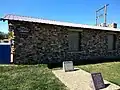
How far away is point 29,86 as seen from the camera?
5.84 metres

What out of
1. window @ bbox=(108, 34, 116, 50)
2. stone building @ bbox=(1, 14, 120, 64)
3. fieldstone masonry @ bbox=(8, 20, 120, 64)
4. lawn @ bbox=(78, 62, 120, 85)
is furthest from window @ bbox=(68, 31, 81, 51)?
window @ bbox=(108, 34, 116, 50)

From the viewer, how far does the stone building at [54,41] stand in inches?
385

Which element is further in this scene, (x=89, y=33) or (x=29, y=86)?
(x=89, y=33)

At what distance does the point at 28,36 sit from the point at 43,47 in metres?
1.23

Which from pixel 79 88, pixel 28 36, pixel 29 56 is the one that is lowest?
pixel 79 88

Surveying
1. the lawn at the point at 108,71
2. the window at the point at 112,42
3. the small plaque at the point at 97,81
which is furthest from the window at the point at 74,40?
the small plaque at the point at 97,81

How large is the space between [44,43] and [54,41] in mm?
761

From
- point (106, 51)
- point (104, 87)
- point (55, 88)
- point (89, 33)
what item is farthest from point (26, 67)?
point (106, 51)

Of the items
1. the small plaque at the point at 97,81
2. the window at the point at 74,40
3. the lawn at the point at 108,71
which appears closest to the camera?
the small plaque at the point at 97,81

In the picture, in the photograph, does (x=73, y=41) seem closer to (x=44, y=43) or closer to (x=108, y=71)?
(x=44, y=43)

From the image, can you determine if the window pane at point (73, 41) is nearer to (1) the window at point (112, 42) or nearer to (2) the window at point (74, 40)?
(2) the window at point (74, 40)

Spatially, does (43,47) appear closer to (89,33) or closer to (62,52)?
(62,52)

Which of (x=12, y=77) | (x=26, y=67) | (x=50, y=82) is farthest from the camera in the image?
(x=26, y=67)

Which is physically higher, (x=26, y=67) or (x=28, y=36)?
(x=28, y=36)
